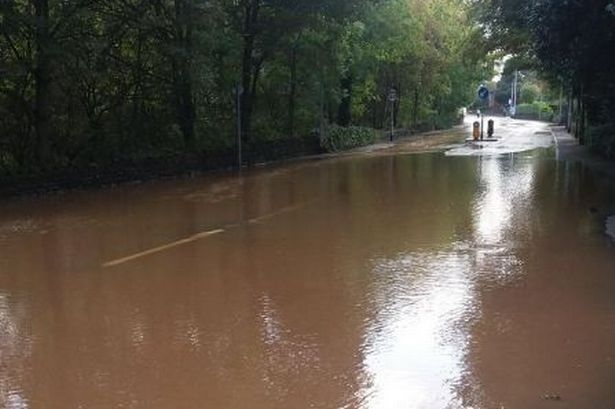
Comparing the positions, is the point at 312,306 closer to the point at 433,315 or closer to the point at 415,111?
the point at 433,315

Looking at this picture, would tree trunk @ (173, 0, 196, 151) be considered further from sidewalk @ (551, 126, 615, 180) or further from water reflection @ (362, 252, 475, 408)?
water reflection @ (362, 252, 475, 408)

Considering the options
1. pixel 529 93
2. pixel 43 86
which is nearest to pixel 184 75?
pixel 43 86

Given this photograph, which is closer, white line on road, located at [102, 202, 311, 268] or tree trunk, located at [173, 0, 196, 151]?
white line on road, located at [102, 202, 311, 268]

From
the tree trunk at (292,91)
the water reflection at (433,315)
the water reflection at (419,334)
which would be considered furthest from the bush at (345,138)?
the water reflection at (419,334)

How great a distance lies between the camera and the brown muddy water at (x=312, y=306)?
18.6 ft

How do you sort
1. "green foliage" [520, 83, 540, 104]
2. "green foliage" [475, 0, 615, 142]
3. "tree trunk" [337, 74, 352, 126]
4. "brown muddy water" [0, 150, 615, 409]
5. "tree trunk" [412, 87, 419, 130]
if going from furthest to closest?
"green foliage" [520, 83, 540, 104] → "tree trunk" [412, 87, 419, 130] → "tree trunk" [337, 74, 352, 126] → "green foliage" [475, 0, 615, 142] → "brown muddy water" [0, 150, 615, 409]

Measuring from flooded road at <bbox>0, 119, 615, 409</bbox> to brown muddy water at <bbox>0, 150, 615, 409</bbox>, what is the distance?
0.08ft

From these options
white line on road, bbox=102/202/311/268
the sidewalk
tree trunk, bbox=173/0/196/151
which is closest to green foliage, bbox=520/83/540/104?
the sidewalk

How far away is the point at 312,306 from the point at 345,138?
3072cm

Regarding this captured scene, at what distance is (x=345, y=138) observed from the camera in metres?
38.2

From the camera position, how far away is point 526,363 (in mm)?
6117

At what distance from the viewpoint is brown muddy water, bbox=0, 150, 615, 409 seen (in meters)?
5.68

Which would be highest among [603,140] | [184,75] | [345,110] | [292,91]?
[184,75]

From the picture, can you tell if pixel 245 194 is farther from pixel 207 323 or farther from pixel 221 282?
pixel 207 323
